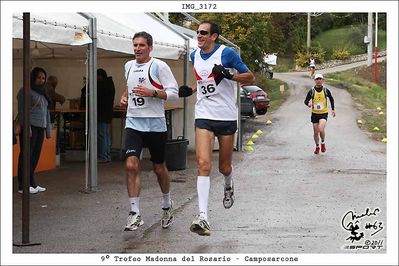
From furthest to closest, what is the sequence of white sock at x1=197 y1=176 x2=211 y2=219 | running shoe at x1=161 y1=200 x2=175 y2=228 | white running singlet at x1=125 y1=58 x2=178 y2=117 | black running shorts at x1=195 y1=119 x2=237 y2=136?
running shoe at x1=161 y1=200 x2=175 y2=228
white running singlet at x1=125 y1=58 x2=178 y2=117
black running shorts at x1=195 y1=119 x2=237 y2=136
white sock at x1=197 y1=176 x2=211 y2=219

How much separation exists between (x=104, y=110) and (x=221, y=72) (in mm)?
6666

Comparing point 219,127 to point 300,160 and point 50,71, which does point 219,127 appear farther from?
point 50,71

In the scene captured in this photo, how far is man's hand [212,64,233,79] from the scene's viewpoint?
20.3ft

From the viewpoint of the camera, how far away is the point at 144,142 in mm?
6773

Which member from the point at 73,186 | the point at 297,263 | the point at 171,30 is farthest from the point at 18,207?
the point at 171,30

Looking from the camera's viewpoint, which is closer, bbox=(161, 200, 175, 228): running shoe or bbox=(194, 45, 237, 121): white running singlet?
bbox=(194, 45, 237, 121): white running singlet

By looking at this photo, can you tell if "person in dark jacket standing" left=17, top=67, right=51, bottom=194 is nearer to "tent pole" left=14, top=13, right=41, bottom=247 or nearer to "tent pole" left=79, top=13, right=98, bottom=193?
"tent pole" left=79, top=13, right=98, bottom=193

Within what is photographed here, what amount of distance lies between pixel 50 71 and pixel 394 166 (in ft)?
32.4

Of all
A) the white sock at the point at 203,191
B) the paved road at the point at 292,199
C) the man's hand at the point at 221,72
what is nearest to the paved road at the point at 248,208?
the paved road at the point at 292,199

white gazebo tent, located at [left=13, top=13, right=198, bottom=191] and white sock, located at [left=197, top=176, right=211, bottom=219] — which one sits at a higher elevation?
white gazebo tent, located at [left=13, top=13, right=198, bottom=191]

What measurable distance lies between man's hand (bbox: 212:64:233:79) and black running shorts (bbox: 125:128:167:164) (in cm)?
88

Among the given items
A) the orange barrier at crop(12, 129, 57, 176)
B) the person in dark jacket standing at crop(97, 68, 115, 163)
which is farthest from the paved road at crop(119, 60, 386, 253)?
the orange barrier at crop(12, 129, 57, 176)

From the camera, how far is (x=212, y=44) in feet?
21.1

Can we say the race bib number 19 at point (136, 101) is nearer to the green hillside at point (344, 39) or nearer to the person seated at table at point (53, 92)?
the green hillside at point (344, 39)
